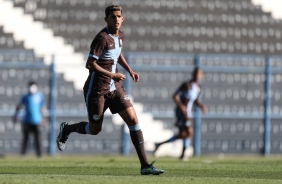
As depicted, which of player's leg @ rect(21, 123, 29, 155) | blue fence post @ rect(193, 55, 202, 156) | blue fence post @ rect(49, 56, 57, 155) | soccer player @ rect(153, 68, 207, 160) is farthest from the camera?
blue fence post @ rect(193, 55, 202, 156)

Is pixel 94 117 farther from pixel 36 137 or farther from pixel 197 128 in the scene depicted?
pixel 197 128

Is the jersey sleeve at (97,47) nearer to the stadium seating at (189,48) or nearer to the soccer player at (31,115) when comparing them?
the soccer player at (31,115)

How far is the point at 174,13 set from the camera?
2434 cm

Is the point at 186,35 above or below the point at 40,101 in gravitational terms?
above

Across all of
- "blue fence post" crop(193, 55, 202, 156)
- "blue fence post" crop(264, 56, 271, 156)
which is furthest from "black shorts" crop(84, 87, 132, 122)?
"blue fence post" crop(264, 56, 271, 156)

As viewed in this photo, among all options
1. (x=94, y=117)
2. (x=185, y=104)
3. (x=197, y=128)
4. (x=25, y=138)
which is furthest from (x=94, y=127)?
(x=197, y=128)

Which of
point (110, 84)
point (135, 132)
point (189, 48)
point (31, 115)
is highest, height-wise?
point (189, 48)

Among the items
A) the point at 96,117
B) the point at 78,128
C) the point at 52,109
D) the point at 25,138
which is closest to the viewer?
the point at 96,117

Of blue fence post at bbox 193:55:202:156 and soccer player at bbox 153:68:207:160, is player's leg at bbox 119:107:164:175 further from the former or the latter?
blue fence post at bbox 193:55:202:156

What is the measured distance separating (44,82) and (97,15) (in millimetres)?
2767

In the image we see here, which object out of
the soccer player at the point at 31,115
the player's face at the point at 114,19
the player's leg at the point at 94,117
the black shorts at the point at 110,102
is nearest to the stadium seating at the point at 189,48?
the soccer player at the point at 31,115

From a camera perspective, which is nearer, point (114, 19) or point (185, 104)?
point (114, 19)

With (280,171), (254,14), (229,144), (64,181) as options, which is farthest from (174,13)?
(64,181)

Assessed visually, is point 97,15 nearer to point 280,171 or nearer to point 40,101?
point 40,101
